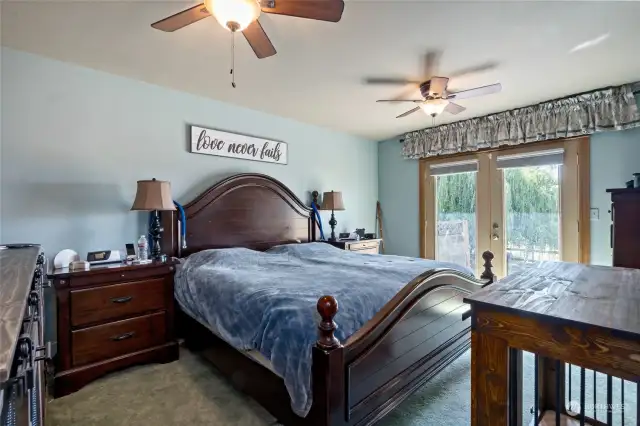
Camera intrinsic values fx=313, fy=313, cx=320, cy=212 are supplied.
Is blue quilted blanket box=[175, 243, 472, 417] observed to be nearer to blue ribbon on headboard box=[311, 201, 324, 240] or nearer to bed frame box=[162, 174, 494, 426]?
bed frame box=[162, 174, 494, 426]

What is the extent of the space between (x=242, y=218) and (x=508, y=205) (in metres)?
3.47

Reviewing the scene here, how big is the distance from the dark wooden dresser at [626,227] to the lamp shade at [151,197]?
3.87m

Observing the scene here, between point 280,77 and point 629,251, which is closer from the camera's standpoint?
point 629,251

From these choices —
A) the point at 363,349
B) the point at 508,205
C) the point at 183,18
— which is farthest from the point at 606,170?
the point at 183,18

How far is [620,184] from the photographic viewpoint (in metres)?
3.31

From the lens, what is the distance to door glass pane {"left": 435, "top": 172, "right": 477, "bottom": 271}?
4539mm

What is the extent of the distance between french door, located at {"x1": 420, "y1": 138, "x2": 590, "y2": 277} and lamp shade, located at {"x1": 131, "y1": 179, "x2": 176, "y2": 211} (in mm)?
3726

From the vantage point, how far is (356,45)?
2410 mm

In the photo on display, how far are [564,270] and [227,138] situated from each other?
332cm

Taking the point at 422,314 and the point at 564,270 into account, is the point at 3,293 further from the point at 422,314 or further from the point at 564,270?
the point at 564,270

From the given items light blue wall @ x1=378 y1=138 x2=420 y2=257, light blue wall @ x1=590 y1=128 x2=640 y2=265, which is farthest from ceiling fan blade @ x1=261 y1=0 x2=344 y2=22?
light blue wall @ x1=378 y1=138 x2=420 y2=257

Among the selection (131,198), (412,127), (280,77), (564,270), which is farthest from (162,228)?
(412,127)

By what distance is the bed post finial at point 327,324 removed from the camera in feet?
4.60

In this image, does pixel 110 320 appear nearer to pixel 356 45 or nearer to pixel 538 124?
pixel 356 45
